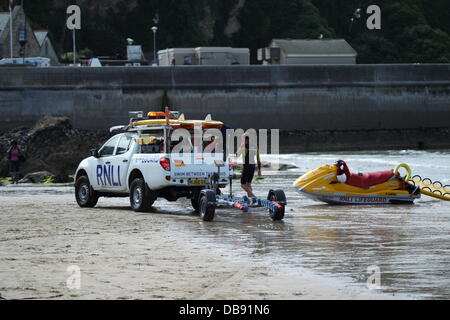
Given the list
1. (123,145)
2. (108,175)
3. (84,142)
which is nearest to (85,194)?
(108,175)

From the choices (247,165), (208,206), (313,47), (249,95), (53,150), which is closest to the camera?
(208,206)

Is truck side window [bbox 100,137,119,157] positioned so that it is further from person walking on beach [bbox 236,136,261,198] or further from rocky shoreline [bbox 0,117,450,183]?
rocky shoreline [bbox 0,117,450,183]

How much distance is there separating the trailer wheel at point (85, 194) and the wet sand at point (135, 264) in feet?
7.05

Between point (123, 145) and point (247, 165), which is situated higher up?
point (123, 145)

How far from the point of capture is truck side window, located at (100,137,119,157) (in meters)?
21.3

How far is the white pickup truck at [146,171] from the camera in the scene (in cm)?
1945

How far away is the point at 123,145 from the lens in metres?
21.0

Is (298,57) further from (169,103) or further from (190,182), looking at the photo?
(190,182)

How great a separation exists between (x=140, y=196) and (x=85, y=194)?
85.6 inches

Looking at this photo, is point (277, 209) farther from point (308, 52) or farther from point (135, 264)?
point (308, 52)

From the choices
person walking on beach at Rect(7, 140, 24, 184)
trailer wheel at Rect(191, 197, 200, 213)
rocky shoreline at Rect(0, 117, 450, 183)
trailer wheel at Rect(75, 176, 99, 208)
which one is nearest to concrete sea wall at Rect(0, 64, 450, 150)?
rocky shoreline at Rect(0, 117, 450, 183)

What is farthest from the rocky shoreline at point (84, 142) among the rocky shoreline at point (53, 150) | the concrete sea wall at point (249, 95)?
the concrete sea wall at point (249, 95)

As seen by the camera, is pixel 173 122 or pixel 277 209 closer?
pixel 277 209

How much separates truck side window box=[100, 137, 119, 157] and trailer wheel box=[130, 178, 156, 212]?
1.26 meters
